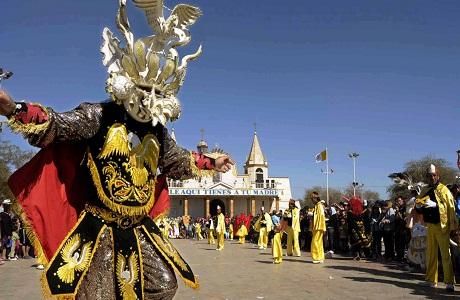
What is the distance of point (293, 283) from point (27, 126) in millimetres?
7133

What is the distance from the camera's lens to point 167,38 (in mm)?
4402

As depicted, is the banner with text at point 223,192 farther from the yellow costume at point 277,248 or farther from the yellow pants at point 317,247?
the yellow costume at point 277,248

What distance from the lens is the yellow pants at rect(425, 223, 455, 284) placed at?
8.39m

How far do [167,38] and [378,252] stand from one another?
1394cm

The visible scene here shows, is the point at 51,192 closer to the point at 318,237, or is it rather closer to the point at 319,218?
the point at 318,237

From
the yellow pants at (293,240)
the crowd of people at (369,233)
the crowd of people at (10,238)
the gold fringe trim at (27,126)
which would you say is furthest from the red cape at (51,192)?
the yellow pants at (293,240)

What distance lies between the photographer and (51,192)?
3.89m

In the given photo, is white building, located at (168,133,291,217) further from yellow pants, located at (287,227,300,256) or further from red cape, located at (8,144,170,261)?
red cape, located at (8,144,170,261)

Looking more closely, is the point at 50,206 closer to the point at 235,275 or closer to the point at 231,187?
the point at 235,275

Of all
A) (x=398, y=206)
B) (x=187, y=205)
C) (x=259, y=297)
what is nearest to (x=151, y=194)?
(x=259, y=297)

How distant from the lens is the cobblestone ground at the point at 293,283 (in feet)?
26.2

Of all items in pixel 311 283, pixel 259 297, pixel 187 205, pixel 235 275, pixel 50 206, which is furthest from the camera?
pixel 187 205

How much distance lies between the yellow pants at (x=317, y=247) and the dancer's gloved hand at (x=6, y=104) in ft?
39.2

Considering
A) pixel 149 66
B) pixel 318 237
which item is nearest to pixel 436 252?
pixel 318 237
